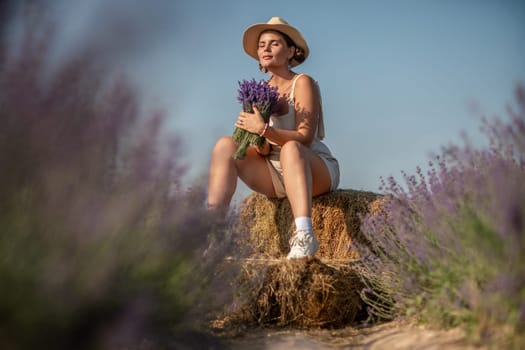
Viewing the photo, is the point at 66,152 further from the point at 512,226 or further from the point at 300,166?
the point at 300,166

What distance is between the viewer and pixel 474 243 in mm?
1792

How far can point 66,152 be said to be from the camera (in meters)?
1.40

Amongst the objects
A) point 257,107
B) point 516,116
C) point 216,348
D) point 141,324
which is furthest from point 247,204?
point 141,324

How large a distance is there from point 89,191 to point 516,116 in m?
1.38

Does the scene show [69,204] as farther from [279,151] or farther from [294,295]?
[279,151]

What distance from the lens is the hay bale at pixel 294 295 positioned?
2949mm

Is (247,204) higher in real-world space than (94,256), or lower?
higher

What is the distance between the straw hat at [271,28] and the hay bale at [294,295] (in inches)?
66.1

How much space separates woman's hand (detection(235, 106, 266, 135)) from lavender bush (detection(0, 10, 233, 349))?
1854 mm

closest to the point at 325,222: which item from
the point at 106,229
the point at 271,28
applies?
the point at 271,28

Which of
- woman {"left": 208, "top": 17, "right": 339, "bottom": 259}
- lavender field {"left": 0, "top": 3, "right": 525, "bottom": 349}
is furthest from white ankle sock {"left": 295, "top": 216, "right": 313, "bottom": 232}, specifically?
lavender field {"left": 0, "top": 3, "right": 525, "bottom": 349}

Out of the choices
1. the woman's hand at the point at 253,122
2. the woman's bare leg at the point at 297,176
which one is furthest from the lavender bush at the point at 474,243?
the woman's hand at the point at 253,122

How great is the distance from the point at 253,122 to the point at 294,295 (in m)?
1.06

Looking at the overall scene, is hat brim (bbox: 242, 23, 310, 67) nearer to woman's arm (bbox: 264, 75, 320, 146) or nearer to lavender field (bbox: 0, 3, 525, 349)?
woman's arm (bbox: 264, 75, 320, 146)
